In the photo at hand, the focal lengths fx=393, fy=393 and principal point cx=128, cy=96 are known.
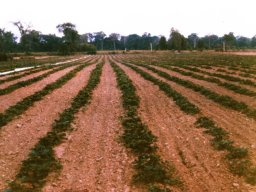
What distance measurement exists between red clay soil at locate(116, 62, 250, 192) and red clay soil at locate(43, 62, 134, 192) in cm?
105

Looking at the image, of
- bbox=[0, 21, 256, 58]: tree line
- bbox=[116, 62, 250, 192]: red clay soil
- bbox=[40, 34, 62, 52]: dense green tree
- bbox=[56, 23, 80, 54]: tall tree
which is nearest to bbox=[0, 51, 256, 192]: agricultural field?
bbox=[116, 62, 250, 192]: red clay soil

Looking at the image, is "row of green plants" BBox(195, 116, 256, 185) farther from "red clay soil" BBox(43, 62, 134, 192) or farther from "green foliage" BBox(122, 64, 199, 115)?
"green foliage" BBox(122, 64, 199, 115)

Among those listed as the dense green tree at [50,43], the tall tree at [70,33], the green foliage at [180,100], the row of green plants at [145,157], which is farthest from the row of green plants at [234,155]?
the dense green tree at [50,43]

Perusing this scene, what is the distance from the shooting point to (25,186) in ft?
24.5

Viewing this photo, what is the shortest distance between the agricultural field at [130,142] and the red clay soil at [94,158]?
20 mm

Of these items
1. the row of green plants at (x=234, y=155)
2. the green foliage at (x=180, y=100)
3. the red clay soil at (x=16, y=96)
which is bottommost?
the row of green plants at (x=234, y=155)

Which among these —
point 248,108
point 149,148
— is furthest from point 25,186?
point 248,108

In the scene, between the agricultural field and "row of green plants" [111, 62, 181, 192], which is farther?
the agricultural field

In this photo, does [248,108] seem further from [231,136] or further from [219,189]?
[219,189]

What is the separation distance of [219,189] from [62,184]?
2.98 meters

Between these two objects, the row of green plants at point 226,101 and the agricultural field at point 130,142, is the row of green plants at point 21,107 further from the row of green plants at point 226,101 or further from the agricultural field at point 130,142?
the row of green plants at point 226,101

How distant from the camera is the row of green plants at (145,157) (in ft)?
24.6

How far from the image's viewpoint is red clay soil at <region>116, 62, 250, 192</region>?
7383 mm

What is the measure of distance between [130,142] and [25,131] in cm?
340
